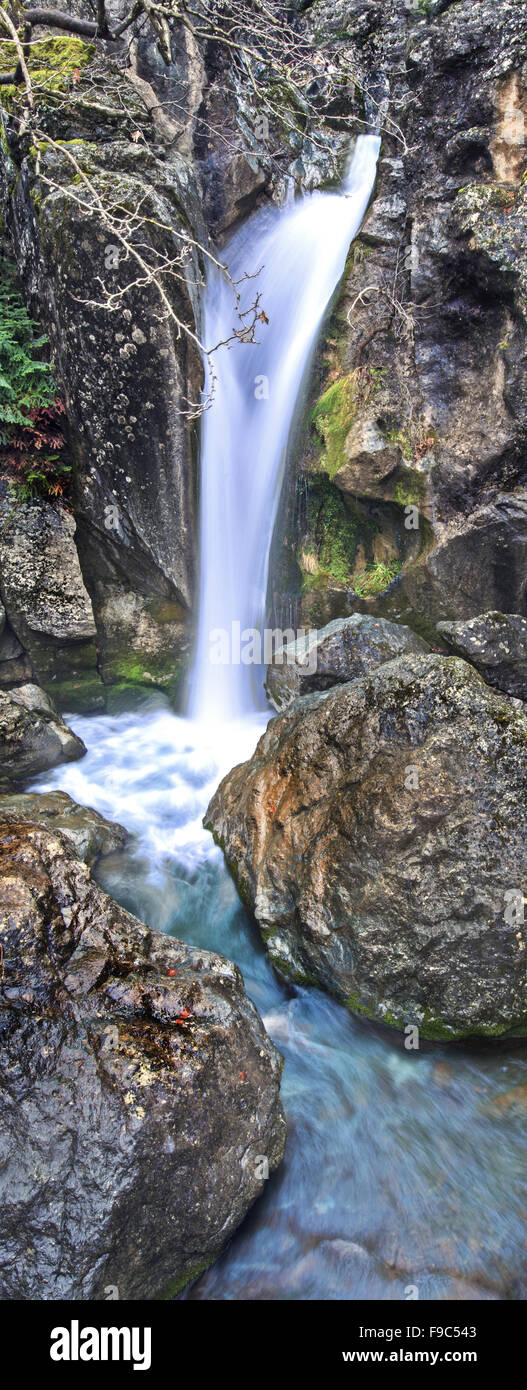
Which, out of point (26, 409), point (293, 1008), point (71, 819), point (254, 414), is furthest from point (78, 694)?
point (293, 1008)

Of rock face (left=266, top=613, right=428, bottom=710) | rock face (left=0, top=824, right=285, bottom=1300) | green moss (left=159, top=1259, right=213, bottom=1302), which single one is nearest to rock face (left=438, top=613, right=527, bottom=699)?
rock face (left=266, top=613, right=428, bottom=710)

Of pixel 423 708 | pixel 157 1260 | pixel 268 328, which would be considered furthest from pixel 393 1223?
pixel 268 328

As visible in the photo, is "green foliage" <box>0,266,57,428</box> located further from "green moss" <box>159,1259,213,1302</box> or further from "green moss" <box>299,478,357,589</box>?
"green moss" <box>159,1259,213,1302</box>

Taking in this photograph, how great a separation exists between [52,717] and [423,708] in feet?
15.2

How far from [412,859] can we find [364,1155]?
172cm

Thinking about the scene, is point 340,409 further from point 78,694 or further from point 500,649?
point 78,694

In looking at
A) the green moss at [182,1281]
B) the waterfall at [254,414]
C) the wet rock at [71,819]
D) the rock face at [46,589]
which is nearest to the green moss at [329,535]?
the waterfall at [254,414]

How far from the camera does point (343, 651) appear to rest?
681 cm

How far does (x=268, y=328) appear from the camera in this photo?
27.7ft

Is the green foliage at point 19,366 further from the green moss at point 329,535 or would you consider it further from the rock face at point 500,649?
the rock face at point 500,649

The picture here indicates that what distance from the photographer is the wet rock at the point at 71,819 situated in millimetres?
5879

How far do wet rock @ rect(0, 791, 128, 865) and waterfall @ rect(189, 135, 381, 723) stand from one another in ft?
8.70

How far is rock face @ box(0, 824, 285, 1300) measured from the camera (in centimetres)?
276
